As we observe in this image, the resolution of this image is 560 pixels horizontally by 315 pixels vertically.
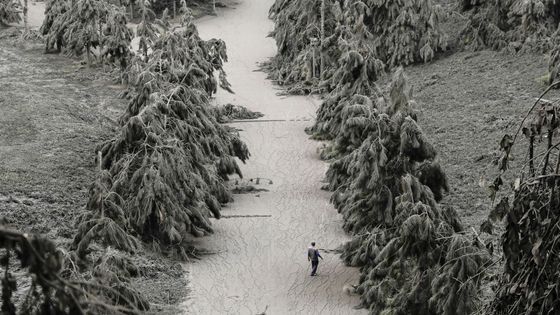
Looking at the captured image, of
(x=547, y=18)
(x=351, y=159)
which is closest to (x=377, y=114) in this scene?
(x=351, y=159)

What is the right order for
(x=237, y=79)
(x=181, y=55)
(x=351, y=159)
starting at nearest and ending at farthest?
1. (x=351, y=159)
2. (x=181, y=55)
3. (x=237, y=79)

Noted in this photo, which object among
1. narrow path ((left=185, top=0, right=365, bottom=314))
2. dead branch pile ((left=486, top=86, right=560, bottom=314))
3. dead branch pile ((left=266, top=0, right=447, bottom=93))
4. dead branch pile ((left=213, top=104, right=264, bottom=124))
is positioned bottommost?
narrow path ((left=185, top=0, right=365, bottom=314))

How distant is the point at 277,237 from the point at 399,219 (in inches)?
224

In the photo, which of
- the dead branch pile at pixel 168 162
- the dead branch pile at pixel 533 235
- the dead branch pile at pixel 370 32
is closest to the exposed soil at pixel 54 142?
the dead branch pile at pixel 168 162

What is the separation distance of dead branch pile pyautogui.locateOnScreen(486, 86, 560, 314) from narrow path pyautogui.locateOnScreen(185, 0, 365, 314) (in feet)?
31.0

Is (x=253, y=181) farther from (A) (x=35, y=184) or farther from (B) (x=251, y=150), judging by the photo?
(A) (x=35, y=184)

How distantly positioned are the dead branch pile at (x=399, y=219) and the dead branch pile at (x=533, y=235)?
4.79 meters

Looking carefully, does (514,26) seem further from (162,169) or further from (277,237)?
(162,169)

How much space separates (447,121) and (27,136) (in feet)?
43.6

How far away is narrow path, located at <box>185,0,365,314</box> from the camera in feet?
56.0

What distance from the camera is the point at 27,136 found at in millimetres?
24406

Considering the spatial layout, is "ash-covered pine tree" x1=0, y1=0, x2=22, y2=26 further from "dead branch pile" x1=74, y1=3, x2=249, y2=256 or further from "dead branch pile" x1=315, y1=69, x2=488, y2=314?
"dead branch pile" x1=315, y1=69, x2=488, y2=314

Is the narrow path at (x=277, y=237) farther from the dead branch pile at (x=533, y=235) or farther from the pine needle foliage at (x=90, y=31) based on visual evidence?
the dead branch pile at (x=533, y=235)

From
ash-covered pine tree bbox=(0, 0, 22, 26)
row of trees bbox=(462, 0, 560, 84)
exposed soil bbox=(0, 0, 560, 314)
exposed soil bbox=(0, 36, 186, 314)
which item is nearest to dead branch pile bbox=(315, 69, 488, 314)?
exposed soil bbox=(0, 0, 560, 314)
